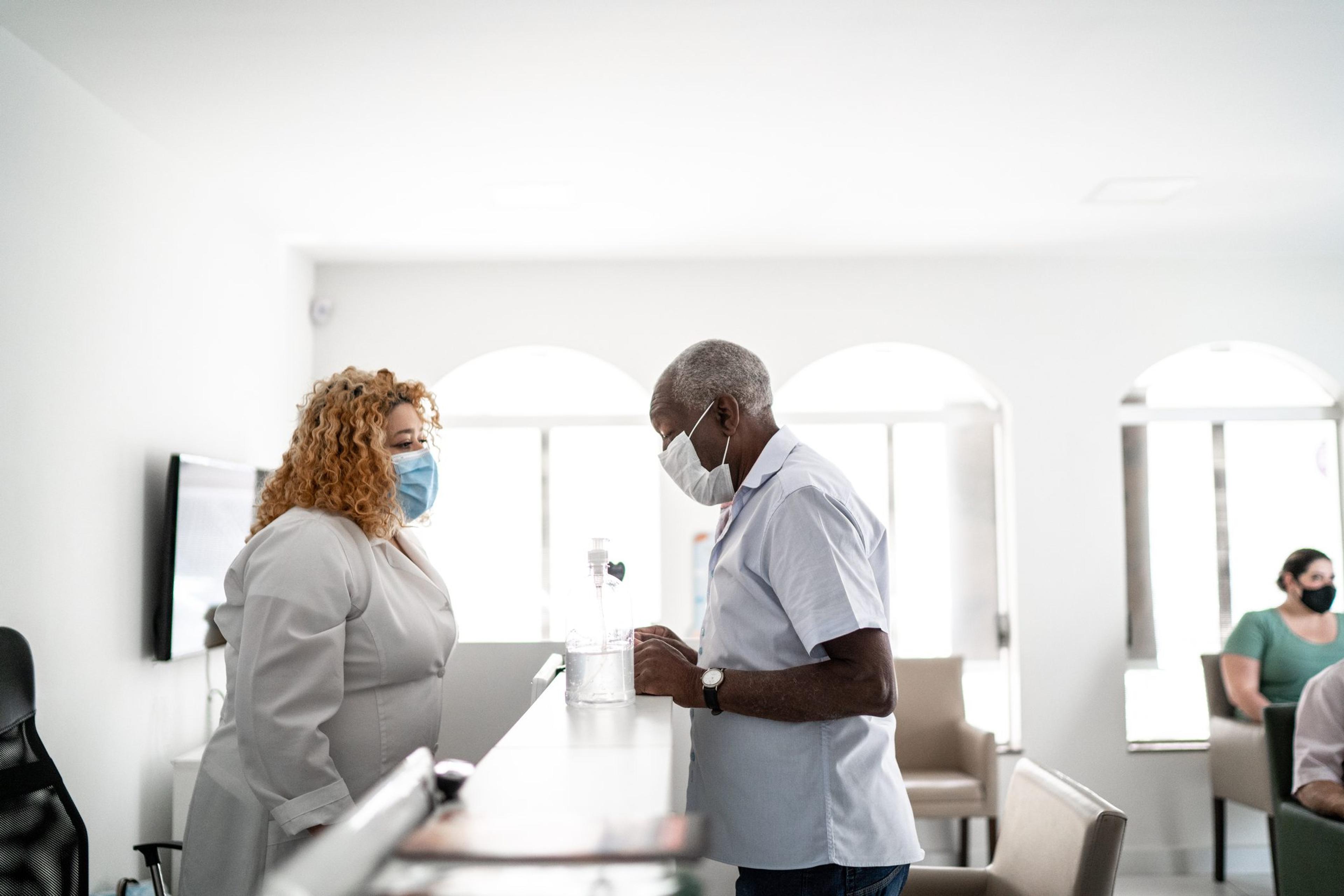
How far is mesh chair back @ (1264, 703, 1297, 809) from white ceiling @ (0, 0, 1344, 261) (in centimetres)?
181

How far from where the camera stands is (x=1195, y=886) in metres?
4.28

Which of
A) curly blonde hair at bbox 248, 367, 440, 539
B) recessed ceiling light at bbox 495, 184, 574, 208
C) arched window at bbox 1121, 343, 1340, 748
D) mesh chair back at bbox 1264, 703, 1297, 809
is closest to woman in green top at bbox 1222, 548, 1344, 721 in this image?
arched window at bbox 1121, 343, 1340, 748

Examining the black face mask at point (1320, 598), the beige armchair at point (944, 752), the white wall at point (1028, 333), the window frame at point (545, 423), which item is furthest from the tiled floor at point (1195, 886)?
the window frame at point (545, 423)

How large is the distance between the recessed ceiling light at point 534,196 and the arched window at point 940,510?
1597mm

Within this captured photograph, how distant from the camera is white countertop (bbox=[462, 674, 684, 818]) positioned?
867 millimetres

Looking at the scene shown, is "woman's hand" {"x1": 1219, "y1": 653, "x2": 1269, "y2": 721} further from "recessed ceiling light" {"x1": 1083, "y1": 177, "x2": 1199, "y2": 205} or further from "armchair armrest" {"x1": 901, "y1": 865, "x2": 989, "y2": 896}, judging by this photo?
"armchair armrest" {"x1": 901, "y1": 865, "x2": 989, "y2": 896}

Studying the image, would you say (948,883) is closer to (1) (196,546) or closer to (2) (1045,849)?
(2) (1045,849)

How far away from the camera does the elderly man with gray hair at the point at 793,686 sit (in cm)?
131

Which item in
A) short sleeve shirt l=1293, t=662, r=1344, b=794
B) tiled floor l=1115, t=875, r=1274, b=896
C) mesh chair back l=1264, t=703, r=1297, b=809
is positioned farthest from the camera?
tiled floor l=1115, t=875, r=1274, b=896

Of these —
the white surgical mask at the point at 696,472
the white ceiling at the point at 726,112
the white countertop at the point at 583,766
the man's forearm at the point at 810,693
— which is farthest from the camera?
the white ceiling at the point at 726,112

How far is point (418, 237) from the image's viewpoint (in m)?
4.24

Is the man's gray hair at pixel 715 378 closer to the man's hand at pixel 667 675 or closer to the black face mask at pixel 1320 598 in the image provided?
the man's hand at pixel 667 675

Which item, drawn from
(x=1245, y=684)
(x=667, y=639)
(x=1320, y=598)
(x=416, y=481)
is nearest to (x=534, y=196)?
(x=416, y=481)

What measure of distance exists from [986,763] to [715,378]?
10.1ft
